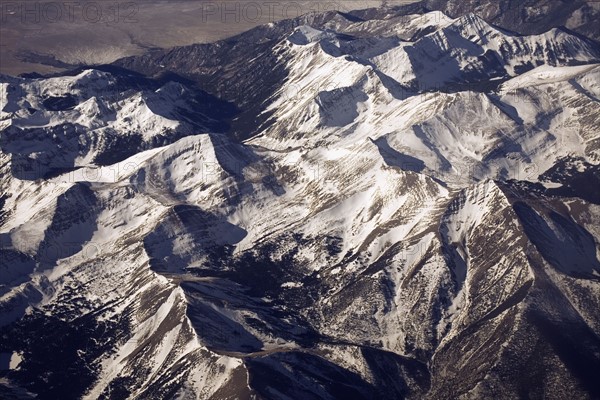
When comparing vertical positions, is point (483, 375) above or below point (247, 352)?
below

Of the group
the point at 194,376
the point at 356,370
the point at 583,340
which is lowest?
the point at 583,340

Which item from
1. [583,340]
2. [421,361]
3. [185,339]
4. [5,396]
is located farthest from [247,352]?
[583,340]

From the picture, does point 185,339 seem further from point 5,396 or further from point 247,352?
point 5,396

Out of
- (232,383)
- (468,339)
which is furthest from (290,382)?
(468,339)

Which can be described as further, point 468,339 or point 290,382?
point 468,339

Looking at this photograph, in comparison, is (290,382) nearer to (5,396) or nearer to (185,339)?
(185,339)

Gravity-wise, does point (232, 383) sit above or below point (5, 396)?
below

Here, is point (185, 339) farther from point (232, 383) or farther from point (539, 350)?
point (539, 350)

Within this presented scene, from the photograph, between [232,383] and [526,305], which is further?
[526,305]
